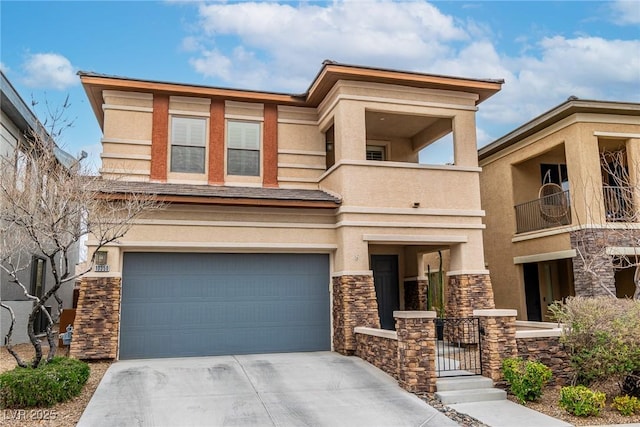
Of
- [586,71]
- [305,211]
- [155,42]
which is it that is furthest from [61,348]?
[586,71]

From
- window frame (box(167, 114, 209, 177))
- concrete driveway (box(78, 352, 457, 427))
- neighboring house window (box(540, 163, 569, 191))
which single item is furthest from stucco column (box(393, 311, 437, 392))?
neighboring house window (box(540, 163, 569, 191))

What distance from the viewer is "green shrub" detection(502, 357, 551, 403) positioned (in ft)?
30.1

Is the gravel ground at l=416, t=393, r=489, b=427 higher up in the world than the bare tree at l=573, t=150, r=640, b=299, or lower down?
lower down

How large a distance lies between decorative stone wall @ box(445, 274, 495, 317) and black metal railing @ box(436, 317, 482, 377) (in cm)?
36

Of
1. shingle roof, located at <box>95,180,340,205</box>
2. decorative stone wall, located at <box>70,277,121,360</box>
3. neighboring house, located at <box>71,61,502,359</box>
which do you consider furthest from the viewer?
neighboring house, located at <box>71,61,502,359</box>

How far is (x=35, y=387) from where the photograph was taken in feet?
26.2

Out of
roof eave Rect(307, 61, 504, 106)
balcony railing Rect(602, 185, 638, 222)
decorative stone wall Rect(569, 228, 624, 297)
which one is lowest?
decorative stone wall Rect(569, 228, 624, 297)

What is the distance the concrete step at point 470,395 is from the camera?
30.2ft

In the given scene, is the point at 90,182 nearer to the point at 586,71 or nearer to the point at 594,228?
the point at 594,228

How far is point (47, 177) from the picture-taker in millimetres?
9555

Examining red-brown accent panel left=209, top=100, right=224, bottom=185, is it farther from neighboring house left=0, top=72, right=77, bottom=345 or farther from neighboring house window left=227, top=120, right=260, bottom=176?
neighboring house left=0, top=72, right=77, bottom=345

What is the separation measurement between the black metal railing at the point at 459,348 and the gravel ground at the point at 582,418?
1.12 meters

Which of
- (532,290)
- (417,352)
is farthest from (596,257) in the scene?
(417,352)

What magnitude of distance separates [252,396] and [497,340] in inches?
190
